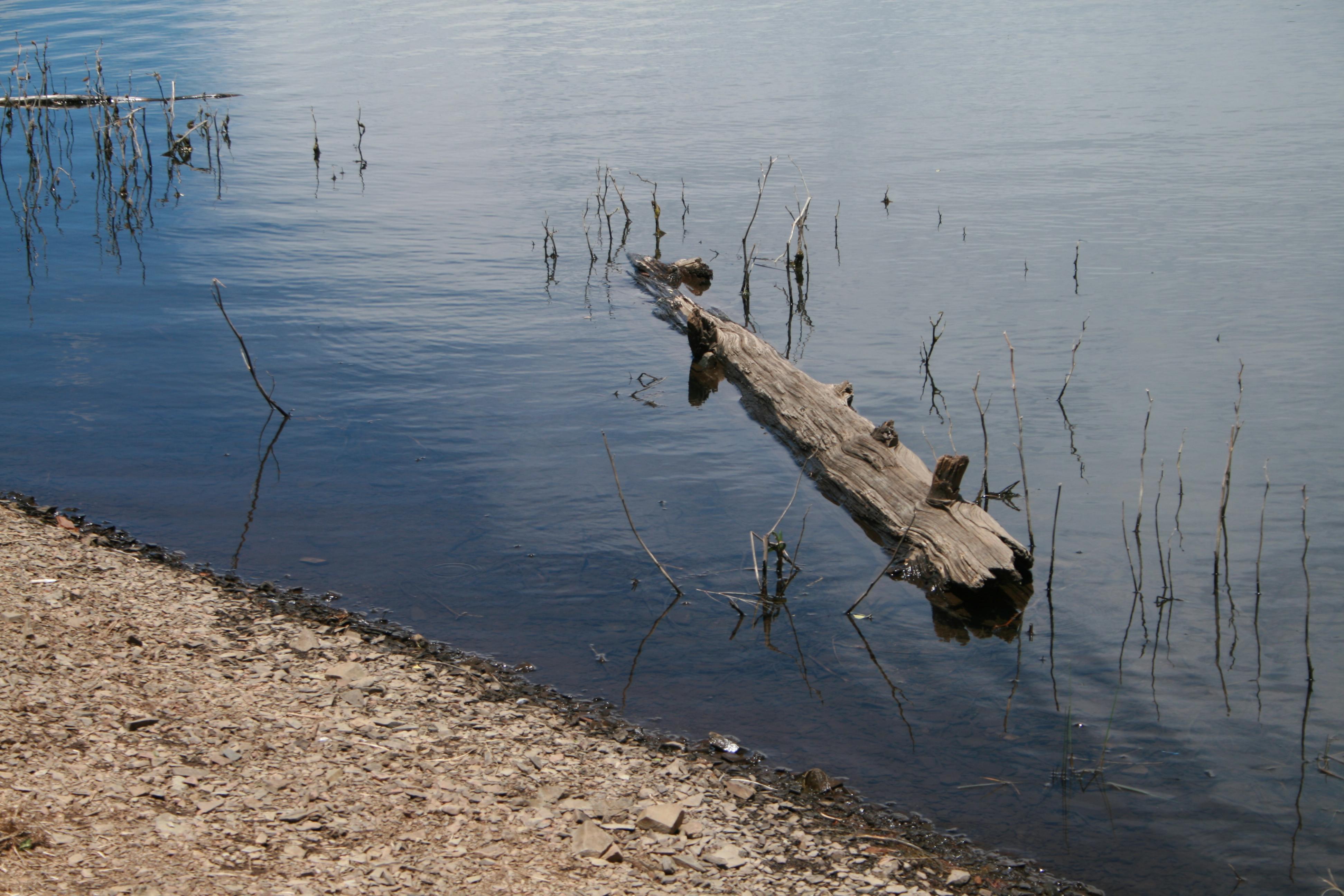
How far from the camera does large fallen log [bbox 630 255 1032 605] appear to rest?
30.2 feet

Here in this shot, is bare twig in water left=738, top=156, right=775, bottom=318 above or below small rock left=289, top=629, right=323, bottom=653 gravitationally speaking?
above

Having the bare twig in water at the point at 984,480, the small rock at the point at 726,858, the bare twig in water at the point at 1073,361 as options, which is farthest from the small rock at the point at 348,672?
the bare twig in water at the point at 1073,361

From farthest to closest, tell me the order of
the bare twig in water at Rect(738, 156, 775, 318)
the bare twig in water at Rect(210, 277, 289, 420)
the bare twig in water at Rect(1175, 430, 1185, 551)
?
the bare twig in water at Rect(738, 156, 775, 318) < the bare twig in water at Rect(210, 277, 289, 420) < the bare twig in water at Rect(1175, 430, 1185, 551)

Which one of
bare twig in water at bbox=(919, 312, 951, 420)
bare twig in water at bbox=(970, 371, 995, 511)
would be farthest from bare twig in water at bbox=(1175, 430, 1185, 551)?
bare twig in water at bbox=(919, 312, 951, 420)

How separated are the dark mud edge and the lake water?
0.66 ft

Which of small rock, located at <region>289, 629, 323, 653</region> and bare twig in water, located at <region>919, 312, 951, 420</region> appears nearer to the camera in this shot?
small rock, located at <region>289, 629, 323, 653</region>

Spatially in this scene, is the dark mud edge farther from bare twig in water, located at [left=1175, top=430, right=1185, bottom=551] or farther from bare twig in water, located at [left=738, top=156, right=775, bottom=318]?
bare twig in water, located at [left=738, top=156, right=775, bottom=318]

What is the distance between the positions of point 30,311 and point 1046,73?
2851 cm

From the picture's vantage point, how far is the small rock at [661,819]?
6168 millimetres

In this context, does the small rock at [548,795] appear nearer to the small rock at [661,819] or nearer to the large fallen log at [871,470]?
the small rock at [661,819]

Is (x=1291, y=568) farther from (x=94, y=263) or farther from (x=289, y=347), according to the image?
(x=94, y=263)

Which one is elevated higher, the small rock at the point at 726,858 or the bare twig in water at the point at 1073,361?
the bare twig in water at the point at 1073,361

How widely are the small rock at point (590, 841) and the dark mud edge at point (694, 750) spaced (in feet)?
3.47

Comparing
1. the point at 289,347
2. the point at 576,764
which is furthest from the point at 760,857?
the point at 289,347
